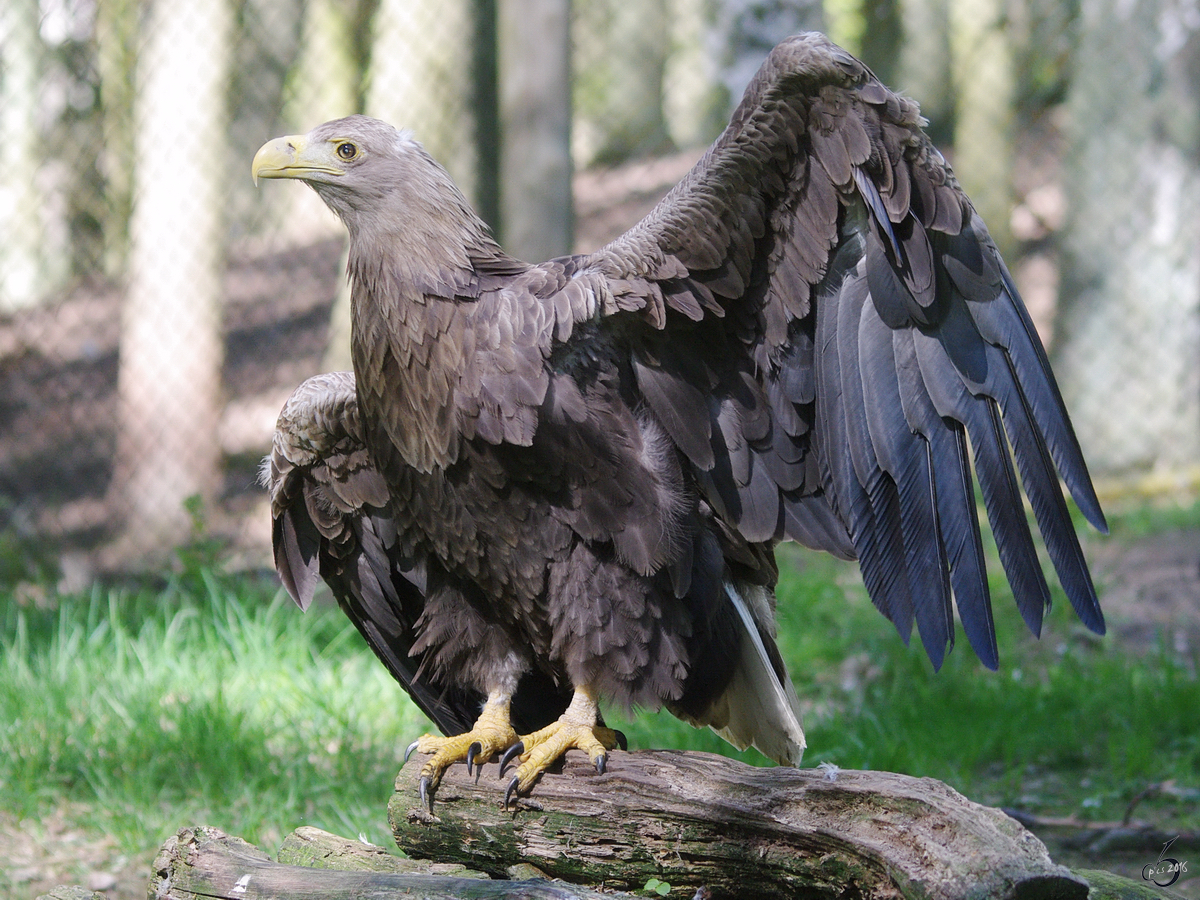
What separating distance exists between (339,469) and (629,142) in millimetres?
9418

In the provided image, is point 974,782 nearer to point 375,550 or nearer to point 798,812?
point 798,812

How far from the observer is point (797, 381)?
2842 millimetres

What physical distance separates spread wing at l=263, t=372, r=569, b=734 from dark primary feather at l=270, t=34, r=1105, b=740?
0.39ft

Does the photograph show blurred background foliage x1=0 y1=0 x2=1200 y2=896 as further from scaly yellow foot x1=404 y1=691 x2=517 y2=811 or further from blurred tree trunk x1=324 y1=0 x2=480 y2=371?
scaly yellow foot x1=404 y1=691 x2=517 y2=811

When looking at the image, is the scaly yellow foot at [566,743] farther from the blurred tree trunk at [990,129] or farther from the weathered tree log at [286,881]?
the blurred tree trunk at [990,129]

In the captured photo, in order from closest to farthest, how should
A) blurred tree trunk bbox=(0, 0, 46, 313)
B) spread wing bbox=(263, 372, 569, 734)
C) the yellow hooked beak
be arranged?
the yellow hooked beak
spread wing bbox=(263, 372, 569, 734)
blurred tree trunk bbox=(0, 0, 46, 313)

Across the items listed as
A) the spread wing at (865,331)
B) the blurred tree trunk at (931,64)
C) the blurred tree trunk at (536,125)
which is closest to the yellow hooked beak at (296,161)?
the spread wing at (865,331)

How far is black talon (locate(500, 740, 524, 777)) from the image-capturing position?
2703 millimetres

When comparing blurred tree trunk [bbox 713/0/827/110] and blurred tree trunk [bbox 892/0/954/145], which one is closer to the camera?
blurred tree trunk [bbox 713/0/827/110]

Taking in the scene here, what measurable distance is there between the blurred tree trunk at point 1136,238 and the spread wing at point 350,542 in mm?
5233

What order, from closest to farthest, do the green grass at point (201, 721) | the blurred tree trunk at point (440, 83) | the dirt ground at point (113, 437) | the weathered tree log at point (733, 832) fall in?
the weathered tree log at point (733, 832), the dirt ground at point (113, 437), the green grass at point (201, 721), the blurred tree trunk at point (440, 83)

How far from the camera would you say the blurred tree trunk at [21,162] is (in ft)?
37.2

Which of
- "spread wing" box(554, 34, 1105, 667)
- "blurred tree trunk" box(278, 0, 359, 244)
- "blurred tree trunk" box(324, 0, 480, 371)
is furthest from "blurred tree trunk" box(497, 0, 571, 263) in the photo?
"blurred tree trunk" box(278, 0, 359, 244)

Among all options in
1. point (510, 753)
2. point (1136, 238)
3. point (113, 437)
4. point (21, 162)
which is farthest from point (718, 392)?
point (21, 162)
